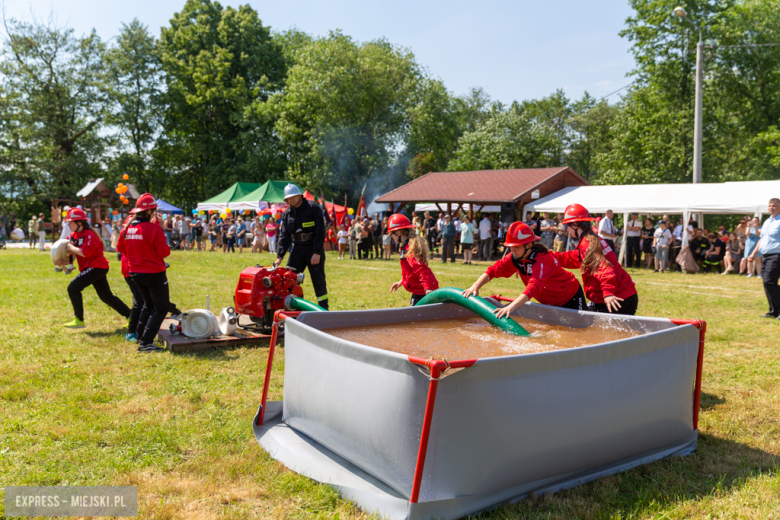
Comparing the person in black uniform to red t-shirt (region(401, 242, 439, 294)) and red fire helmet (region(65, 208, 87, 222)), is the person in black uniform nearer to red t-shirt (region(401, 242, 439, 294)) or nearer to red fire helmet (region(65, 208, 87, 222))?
red t-shirt (region(401, 242, 439, 294))

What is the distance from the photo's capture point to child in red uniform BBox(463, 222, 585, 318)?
4914 millimetres

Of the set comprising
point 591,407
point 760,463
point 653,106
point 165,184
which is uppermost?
point 653,106

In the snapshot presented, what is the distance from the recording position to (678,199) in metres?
19.7

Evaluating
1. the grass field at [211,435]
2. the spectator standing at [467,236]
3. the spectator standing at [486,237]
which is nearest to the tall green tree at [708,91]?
the spectator standing at [486,237]

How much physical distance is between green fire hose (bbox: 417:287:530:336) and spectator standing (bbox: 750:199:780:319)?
6.47m

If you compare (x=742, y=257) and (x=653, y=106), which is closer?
(x=742, y=257)

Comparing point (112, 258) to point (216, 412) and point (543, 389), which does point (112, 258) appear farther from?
point (543, 389)

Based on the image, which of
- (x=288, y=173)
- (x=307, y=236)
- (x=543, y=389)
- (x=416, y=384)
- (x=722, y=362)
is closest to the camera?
(x=416, y=384)

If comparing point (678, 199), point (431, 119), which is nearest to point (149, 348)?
point (678, 199)

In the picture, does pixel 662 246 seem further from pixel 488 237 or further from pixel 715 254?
pixel 488 237

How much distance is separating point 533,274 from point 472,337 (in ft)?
2.78

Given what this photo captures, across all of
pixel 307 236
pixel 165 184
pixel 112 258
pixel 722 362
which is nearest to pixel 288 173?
pixel 165 184

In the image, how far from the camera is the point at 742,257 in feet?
59.5

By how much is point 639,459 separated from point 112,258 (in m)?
21.2
